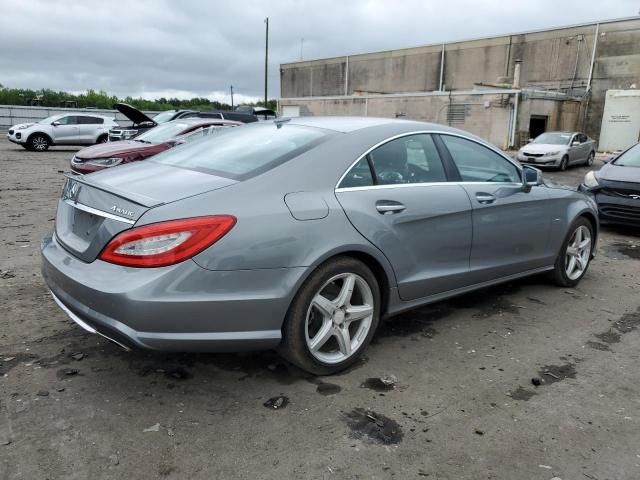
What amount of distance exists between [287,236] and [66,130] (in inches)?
823

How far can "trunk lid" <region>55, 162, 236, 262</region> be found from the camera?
2.71 metres

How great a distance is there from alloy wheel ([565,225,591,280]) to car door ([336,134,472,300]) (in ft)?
5.66

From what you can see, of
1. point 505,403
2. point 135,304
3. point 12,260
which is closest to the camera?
point 135,304

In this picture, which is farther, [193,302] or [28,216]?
[28,216]

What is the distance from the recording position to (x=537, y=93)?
26.9 meters

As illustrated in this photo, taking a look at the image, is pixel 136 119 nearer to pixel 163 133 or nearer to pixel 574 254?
pixel 163 133

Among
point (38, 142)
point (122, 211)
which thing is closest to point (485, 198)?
point (122, 211)

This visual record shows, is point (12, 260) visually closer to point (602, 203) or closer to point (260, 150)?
point (260, 150)

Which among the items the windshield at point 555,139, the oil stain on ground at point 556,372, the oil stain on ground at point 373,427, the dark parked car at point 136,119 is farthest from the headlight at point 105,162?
the windshield at point 555,139

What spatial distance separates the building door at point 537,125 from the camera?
2790 centimetres

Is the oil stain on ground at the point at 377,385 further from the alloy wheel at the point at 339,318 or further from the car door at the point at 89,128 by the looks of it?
the car door at the point at 89,128

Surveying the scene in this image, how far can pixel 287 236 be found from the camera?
2795 mm

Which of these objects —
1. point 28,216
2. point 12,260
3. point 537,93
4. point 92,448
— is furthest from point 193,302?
point 537,93

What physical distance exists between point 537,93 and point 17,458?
94.2 ft
